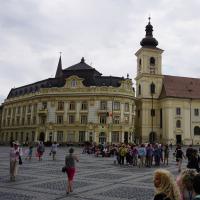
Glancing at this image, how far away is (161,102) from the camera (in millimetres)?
72812

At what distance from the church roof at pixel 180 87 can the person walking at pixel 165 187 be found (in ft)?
220

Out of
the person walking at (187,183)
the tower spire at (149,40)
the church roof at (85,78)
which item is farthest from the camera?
the tower spire at (149,40)

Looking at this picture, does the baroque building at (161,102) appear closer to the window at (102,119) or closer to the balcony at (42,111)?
the window at (102,119)

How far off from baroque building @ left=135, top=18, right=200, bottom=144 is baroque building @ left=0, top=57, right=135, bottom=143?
6.64 metres

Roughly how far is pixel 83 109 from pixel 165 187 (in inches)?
2437

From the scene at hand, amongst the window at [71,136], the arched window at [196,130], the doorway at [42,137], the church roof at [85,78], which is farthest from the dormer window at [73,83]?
the arched window at [196,130]

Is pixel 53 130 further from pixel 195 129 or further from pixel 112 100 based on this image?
pixel 195 129

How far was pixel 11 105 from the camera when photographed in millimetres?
81938

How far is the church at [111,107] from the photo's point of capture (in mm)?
65000

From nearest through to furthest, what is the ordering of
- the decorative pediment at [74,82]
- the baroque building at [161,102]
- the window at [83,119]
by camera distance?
1. the window at [83,119]
2. the decorative pediment at [74,82]
3. the baroque building at [161,102]

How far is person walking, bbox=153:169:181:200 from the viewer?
14.4 feet

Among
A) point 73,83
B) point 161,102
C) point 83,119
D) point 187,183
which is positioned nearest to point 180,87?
point 161,102

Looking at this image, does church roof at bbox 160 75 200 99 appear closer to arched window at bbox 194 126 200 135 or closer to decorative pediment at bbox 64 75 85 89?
arched window at bbox 194 126 200 135

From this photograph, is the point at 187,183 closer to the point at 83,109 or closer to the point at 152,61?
the point at 83,109
